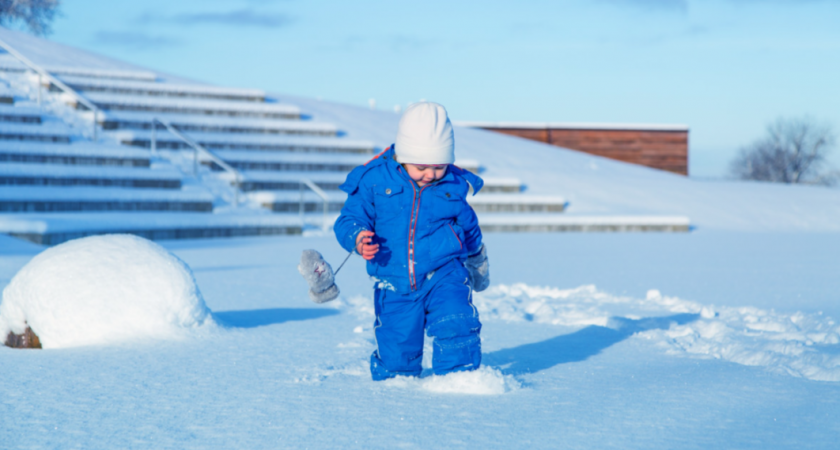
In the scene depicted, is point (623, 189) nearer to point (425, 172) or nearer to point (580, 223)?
point (580, 223)

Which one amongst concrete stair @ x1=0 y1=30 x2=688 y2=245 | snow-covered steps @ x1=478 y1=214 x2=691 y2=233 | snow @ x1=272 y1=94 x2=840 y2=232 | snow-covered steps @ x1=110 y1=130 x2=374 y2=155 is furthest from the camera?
snow @ x1=272 y1=94 x2=840 y2=232

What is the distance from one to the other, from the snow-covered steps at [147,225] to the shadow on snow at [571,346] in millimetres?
6093

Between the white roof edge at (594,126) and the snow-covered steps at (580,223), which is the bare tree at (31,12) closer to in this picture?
the white roof edge at (594,126)

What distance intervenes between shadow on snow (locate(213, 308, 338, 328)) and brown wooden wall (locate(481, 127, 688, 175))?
63.9 ft

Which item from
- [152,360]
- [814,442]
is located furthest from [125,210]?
[814,442]

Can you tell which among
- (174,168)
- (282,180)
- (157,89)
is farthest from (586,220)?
(157,89)

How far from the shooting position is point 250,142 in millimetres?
13242

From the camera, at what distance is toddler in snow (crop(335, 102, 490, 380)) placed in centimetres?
270

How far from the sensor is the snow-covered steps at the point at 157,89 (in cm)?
1422

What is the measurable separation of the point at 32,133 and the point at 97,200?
2453 millimetres

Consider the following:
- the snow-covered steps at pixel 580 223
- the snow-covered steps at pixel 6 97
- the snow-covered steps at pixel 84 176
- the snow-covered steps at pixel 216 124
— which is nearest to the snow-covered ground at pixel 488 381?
the snow-covered steps at pixel 84 176

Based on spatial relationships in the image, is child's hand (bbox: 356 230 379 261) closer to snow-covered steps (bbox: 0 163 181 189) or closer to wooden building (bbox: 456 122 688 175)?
snow-covered steps (bbox: 0 163 181 189)

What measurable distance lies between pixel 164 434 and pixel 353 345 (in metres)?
1.42

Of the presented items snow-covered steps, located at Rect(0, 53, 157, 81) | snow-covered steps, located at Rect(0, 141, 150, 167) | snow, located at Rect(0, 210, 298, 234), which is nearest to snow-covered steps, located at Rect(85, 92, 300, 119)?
snow-covered steps, located at Rect(0, 53, 157, 81)
